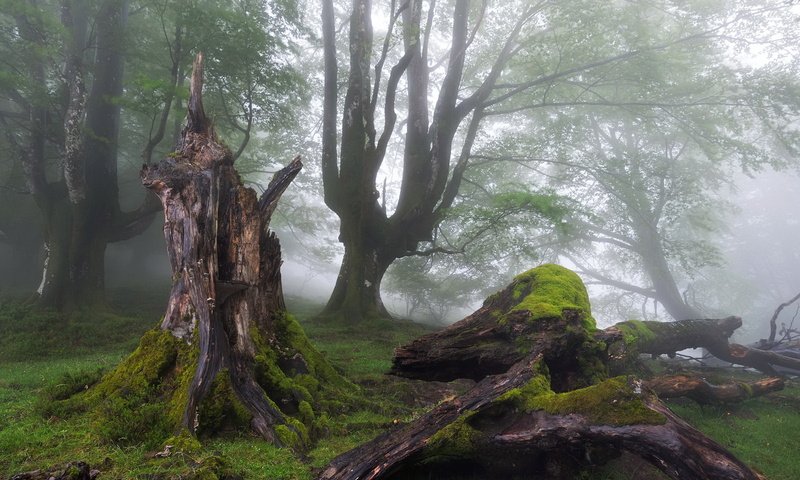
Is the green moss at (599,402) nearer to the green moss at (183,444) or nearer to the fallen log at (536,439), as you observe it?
the fallen log at (536,439)

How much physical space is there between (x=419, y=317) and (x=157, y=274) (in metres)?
15.6

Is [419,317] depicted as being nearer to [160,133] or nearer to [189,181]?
[160,133]

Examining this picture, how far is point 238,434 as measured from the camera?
14.6 feet

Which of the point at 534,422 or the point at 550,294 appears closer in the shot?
the point at 534,422

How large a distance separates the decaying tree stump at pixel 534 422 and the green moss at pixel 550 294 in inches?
2.3

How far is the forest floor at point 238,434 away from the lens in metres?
3.70

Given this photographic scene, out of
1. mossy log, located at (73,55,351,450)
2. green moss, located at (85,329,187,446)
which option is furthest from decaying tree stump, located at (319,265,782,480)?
green moss, located at (85,329,187,446)

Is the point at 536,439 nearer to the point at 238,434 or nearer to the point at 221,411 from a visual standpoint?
the point at 238,434

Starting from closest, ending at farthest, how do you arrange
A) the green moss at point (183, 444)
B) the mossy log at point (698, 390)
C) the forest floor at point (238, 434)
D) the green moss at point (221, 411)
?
the forest floor at point (238, 434)
the green moss at point (183, 444)
the green moss at point (221, 411)
the mossy log at point (698, 390)

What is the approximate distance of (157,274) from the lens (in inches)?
993

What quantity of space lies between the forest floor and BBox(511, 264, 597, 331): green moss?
1.84 meters

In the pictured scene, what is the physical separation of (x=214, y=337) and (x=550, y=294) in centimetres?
449

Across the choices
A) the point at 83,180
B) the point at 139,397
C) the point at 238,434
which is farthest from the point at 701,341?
the point at 83,180

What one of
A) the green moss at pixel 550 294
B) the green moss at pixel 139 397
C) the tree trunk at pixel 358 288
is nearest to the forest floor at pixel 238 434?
the green moss at pixel 139 397
